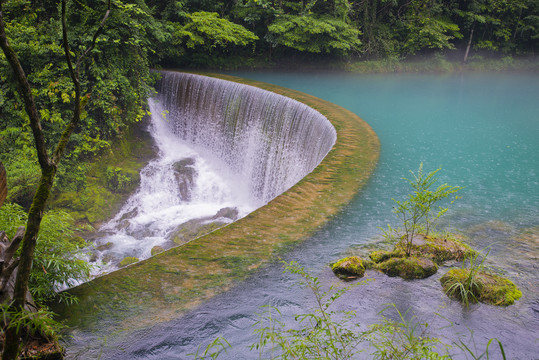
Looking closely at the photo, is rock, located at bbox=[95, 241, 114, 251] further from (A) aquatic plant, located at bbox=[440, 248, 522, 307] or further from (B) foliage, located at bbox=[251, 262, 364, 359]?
(A) aquatic plant, located at bbox=[440, 248, 522, 307]

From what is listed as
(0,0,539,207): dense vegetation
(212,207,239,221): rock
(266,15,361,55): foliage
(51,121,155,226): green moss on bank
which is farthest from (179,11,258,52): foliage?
(212,207,239,221): rock

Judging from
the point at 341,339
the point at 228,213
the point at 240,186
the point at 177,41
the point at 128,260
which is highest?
the point at 177,41

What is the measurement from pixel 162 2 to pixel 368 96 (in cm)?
838

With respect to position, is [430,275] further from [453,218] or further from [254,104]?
[254,104]

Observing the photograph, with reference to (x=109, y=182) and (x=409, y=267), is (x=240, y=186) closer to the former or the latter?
(x=109, y=182)

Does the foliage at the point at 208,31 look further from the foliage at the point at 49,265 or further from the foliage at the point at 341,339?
the foliage at the point at 341,339

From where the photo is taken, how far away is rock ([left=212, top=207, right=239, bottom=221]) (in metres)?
8.46

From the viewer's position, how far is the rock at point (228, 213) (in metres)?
8.46

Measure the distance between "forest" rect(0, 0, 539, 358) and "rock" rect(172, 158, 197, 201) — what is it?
4.38 feet

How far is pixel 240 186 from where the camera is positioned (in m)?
10.2

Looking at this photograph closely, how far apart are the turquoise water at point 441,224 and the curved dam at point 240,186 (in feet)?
0.68

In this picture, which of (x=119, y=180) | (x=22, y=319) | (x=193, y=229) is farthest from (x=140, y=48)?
(x=22, y=319)

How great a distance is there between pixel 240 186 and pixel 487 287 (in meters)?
7.52

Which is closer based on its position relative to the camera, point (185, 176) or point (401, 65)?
point (185, 176)
